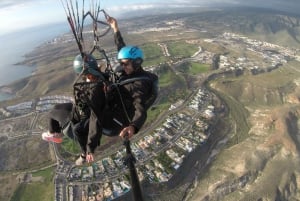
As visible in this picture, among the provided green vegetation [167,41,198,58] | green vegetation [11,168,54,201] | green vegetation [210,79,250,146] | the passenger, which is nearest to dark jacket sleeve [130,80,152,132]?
the passenger

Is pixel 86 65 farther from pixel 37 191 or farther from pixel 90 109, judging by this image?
pixel 37 191

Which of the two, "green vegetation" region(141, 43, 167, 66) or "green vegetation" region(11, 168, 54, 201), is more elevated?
"green vegetation" region(11, 168, 54, 201)

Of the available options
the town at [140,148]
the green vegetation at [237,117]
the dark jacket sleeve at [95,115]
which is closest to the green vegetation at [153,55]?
the town at [140,148]

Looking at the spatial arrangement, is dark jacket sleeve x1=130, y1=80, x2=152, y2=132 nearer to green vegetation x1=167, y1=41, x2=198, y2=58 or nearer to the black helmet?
the black helmet

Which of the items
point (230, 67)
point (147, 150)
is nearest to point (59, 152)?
point (147, 150)

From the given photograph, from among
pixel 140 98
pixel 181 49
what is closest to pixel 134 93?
pixel 140 98

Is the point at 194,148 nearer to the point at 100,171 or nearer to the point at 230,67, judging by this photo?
the point at 100,171
